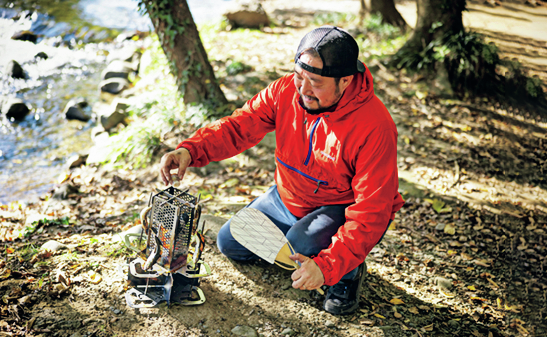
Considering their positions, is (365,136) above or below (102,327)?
above

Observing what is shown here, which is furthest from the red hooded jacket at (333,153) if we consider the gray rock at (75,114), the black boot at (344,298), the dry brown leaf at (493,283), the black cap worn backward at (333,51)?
the gray rock at (75,114)

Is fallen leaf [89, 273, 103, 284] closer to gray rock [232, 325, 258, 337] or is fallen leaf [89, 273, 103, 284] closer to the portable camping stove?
the portable camping stove

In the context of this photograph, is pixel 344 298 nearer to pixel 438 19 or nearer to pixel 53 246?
pixel 53 246

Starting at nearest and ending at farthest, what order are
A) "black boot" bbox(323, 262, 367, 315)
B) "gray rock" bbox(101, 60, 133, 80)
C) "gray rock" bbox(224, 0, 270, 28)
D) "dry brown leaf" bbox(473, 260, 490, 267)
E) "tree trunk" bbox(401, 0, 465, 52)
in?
"black boot" bbox(323, 262, 367, 315), "dry brown leaf" bbox(473, 260, 490, 267), "tree trunk" bbox(401, 0, 465, 52), "gray rock" bbox(101, 60, 133, 80), "gray rock" bbox(224, 0, 270, 28)

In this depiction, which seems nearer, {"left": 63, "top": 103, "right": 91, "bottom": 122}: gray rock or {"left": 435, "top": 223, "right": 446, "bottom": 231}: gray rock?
{"left": 435, "top": 223, "right": 446, "bottom": 231}: gray rock

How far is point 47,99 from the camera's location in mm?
7262

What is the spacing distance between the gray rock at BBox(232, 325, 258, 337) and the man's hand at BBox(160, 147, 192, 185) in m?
0.96

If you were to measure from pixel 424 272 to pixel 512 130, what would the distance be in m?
3.12

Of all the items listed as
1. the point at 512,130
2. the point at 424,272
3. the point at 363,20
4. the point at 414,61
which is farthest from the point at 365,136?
the point at 363,20

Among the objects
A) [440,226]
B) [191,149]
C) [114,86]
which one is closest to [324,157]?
[191,149]

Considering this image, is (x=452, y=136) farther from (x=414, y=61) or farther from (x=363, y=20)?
(x=363, y=20)

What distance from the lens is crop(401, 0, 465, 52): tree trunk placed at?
6.12 meters

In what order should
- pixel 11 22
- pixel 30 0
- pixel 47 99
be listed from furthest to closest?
pixel 30 0 < pixel 11 22 < pixel 47 99

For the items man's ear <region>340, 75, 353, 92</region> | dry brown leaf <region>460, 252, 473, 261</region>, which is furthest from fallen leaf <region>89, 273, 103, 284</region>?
dry brown leaf <region>460, 252, 473, 261</region>
